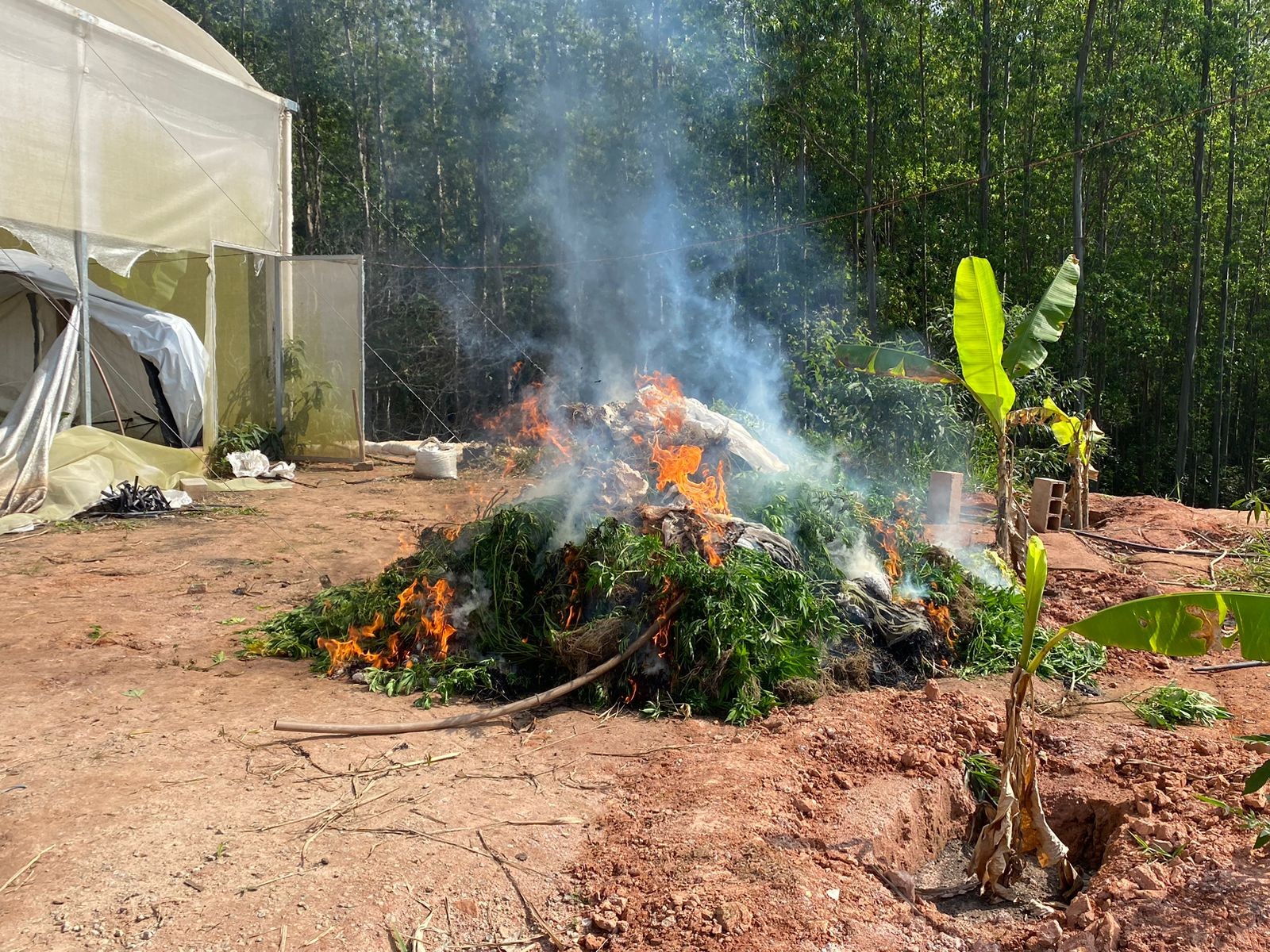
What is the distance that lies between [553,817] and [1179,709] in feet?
11.9

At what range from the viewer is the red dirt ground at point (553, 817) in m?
3.11

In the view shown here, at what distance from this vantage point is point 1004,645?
6.15 metres

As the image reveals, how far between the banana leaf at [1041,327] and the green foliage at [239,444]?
402 inches

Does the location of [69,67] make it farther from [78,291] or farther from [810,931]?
[810,931]

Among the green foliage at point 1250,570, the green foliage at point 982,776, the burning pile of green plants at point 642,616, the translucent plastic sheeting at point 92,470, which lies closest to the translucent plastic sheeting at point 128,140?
the translucent plastic sheeting at point 92,470

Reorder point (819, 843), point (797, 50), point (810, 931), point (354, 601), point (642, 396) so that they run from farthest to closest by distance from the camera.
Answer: point (797, 50), point (642, 396), point (354, 601), point (819, 843), point (810, 931)

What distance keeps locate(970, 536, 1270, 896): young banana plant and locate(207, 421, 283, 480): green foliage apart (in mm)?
11341

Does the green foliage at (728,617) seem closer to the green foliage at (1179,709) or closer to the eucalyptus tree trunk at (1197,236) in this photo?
the green foliage at (1179,709)

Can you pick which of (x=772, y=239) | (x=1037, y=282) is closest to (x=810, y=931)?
(x=772, y=239)

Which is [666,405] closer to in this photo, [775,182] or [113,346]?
[113,346]

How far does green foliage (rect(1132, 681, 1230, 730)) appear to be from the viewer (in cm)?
500

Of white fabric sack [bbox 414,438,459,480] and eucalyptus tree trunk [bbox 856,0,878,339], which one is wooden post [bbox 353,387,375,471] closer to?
white fabric sack [bbox 414,438,459,480]

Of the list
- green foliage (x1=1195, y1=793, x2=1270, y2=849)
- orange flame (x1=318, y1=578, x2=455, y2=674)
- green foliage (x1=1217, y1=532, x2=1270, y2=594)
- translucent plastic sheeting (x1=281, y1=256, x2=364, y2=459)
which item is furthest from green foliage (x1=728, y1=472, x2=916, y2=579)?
translucent plastic sheeting (x1=281, y1=256, x2=364, y2=459)

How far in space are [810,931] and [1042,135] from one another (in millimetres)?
22945
